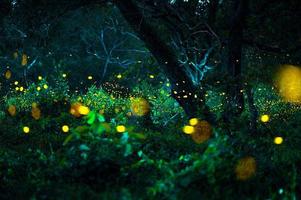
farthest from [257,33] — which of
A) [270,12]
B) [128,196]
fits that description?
[128,196]

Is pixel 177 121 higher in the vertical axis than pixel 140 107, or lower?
lower

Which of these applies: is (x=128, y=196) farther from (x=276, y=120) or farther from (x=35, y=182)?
(x=276, y=120)

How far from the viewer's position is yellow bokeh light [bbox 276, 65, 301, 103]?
1786 cm

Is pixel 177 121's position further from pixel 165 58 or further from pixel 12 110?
pixel 12 110

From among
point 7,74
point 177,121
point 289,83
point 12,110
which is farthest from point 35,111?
point 7,74

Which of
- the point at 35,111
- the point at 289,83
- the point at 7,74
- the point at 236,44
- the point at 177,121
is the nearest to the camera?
the point at 236,44

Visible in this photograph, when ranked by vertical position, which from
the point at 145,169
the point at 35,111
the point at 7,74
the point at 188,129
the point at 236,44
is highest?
the point at 236,44

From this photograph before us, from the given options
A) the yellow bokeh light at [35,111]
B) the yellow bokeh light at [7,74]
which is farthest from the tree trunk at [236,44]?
the yellow bokeh light at [7,74]

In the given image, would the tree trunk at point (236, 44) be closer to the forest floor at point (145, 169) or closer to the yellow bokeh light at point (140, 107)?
the forest floor at point (145, 169)

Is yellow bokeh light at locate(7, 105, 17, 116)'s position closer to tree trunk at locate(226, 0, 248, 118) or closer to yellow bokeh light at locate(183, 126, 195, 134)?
yellow bokeh light at locate(183, 126, 195, 134)

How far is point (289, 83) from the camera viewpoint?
18328 millimetres

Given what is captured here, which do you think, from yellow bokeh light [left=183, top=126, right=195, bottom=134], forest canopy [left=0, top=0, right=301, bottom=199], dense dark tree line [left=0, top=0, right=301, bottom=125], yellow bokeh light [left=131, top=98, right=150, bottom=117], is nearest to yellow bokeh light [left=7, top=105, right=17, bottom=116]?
forest canopy [left=0, top=0, right=301, bottom=199]

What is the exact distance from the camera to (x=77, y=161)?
5.80 meters

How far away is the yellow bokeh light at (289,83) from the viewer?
17.9 m
